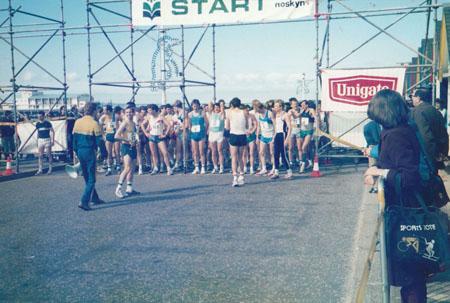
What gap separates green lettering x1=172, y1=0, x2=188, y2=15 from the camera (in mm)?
11625

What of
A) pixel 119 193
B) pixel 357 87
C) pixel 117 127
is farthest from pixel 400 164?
pixel 117 127

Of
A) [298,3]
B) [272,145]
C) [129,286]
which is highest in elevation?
[298,3]

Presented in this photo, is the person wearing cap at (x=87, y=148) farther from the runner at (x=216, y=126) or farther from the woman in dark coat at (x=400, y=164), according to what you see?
the woman in dark coat at (x=400, y=164)

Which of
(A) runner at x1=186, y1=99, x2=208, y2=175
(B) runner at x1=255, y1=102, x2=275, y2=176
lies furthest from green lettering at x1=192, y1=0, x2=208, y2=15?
(B) runner at x1=255, y1=102, x2=275, y2=176

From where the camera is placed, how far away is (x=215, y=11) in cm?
1144

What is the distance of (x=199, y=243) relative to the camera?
5.81 meters

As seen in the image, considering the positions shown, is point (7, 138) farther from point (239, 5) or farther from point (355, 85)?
point (355, 85)

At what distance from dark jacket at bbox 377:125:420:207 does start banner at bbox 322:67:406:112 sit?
26.2 feet

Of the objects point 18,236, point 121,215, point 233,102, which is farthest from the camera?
point 233,102

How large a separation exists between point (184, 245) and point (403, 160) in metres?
3.48

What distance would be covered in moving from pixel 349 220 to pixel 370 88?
5070 millimetres

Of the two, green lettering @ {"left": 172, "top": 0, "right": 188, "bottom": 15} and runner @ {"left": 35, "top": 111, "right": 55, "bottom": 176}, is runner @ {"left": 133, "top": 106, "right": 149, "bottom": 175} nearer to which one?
runner @ {"left": 35, "top": 111, "right": 55, "bottom": 176}

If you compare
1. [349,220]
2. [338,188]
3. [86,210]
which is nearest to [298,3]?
[338,188]

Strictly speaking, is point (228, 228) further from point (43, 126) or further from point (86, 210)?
point (43, 126)
